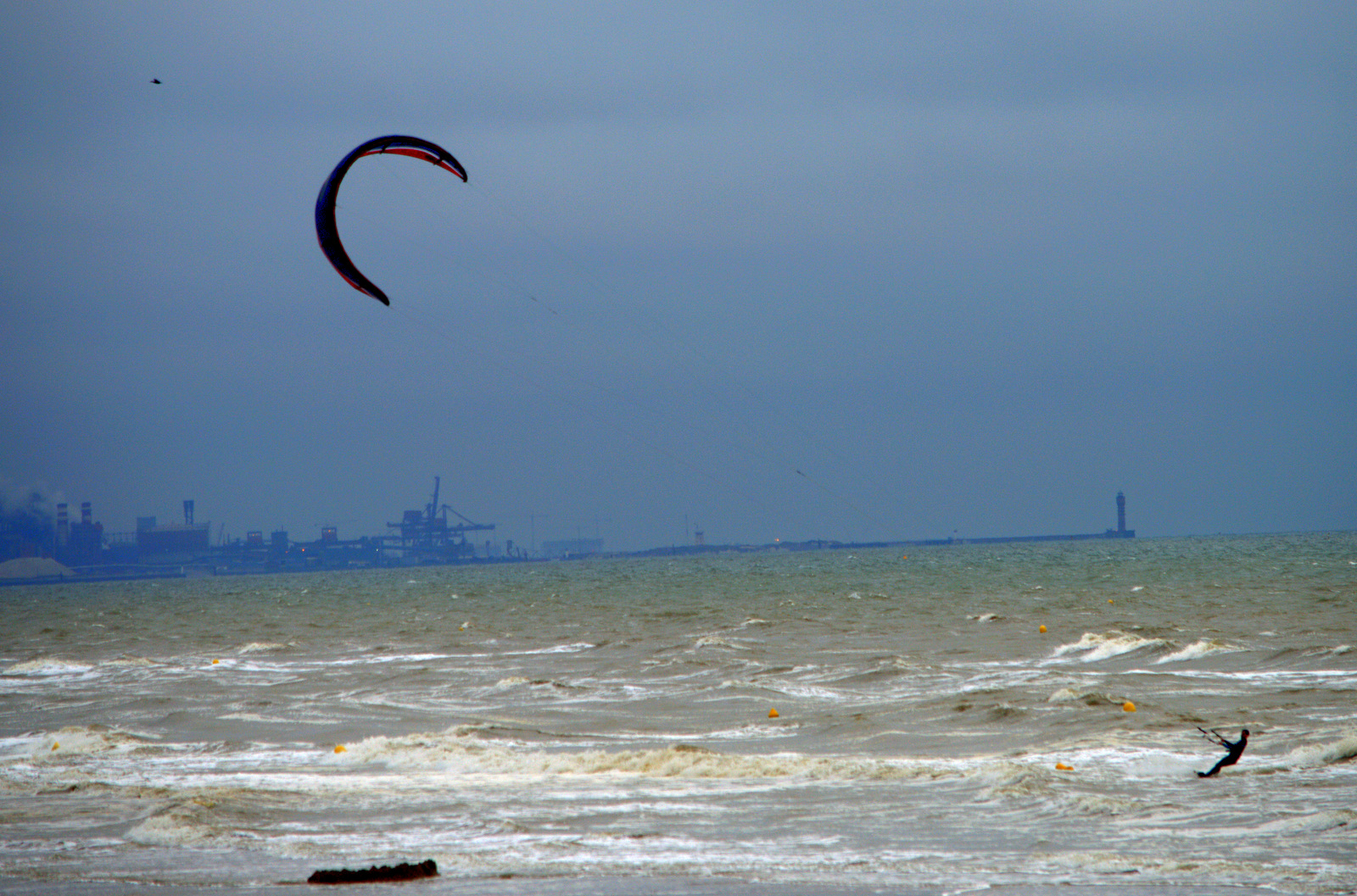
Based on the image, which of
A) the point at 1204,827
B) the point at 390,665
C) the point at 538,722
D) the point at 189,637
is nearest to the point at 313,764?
the point at 538,722

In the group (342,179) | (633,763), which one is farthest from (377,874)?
(342,179)

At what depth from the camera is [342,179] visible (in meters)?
21.8

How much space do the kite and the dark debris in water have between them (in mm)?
14022

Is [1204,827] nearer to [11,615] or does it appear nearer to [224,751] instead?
[224,751]

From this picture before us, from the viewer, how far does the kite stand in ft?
71.3

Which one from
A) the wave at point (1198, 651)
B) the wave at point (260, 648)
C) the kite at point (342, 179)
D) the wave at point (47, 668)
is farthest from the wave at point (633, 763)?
the wave at point (260, 648)

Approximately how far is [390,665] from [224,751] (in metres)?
11.2

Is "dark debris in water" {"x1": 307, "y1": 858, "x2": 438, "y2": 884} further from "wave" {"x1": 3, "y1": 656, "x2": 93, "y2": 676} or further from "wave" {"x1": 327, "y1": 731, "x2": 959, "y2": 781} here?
"wave" {"x1": 3, "y1": 656, "x2": 93, "y2": 676}

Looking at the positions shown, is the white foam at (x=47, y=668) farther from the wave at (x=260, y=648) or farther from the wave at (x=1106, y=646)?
the wave at (x=1106, y=646)

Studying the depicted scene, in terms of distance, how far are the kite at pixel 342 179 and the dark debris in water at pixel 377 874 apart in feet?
46.0

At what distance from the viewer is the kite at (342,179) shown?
855 inches

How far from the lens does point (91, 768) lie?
13609 millimetres

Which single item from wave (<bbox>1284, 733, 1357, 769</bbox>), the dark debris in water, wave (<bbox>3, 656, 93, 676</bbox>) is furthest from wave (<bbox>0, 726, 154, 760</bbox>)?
wave (<bbox>1284, 733, 1357, 769</bbox>)

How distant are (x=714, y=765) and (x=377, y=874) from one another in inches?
192
